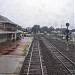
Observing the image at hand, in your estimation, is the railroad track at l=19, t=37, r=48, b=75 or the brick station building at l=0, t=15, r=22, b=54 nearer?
the railroad track at l=19, t=37, r=48, b=75

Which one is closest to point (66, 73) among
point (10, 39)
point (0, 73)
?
point (0, 73)

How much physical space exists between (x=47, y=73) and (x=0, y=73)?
11.8ft

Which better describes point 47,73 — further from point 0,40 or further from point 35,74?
point 0,40

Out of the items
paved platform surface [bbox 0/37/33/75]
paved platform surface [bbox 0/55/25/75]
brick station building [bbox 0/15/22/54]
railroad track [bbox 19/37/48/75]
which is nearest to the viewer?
paved platform surface [bbox 0/55/25/75]

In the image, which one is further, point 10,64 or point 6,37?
point 6,37

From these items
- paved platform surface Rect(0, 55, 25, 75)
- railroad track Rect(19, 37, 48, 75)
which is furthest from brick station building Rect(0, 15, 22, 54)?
paved platform surface Rect(0, 55, 25, 75)

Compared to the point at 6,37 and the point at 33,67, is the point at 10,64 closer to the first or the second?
the point at 33,67

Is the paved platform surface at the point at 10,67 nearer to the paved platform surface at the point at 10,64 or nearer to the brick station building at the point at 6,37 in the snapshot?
the paved platform surface at the point at 10,64

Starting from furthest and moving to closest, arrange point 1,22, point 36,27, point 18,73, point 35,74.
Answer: point 36,27
point 1,22
point 35,74
point 18,73

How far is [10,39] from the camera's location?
201ft

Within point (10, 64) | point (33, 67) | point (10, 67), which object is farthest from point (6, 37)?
point (10, 67)

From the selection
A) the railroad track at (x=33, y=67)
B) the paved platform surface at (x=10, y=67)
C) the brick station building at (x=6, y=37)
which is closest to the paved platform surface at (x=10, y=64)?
the paved platform surface at (x=10, y=67)

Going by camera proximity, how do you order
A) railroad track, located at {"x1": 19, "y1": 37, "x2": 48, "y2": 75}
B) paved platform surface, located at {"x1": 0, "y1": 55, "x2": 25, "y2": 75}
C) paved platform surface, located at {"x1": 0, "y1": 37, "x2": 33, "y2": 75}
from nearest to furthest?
paved platform surface, located at {"x1": 0, "y1": 55, "x2": 25, "y2": 75} < paved platform surface, located at {"x1": 0, "y1": 37, "x2": 33, "y2": 75} < railroad track, located at {"x1": 19, "y1": 37, "x2": 48, "y2": 75}

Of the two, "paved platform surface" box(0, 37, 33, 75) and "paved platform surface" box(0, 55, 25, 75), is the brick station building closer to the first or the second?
"paved platform surface" box(0, 37, 33, 75)
